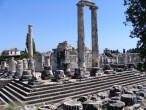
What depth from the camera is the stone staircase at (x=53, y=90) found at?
13.3 m

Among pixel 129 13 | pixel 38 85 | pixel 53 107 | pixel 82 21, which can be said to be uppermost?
pixel 82 21

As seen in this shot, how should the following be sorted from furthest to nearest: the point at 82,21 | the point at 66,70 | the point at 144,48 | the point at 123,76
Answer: the point at 82,21 < the point at 123,76 < the point at 66,70 < the point at 144,48

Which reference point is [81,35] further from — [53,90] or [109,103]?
[109,103]

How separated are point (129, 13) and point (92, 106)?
4386mm

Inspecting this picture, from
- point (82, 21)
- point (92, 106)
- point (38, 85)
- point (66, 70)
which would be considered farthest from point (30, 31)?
point (92, 106)

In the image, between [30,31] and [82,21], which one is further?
[30,31]

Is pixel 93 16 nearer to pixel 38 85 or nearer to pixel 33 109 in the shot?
pixel 38 85

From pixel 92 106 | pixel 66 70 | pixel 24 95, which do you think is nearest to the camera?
pixel 92 106

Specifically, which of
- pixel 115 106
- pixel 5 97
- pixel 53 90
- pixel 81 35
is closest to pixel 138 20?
pixel 115 106

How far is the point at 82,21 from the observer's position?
22312mm

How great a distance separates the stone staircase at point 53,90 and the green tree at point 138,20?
6.43m

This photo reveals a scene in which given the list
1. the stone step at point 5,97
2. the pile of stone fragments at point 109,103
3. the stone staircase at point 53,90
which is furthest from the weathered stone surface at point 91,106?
the stone step at point 5,97

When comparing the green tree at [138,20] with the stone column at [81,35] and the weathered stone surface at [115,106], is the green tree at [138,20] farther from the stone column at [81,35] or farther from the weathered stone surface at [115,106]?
the stone column at [81,35]

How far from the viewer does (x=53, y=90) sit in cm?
1425
